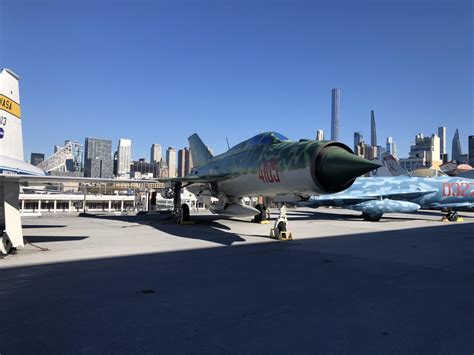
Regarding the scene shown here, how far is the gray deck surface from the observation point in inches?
135

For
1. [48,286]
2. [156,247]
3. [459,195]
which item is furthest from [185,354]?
[459,195]

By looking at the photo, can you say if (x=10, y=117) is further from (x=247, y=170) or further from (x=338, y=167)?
(x=338, y=167)

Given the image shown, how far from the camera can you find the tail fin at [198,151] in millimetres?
20625

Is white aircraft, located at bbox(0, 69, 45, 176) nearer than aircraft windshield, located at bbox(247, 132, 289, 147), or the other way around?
white aircraft, located at bbox(0, 69, 45, 176)

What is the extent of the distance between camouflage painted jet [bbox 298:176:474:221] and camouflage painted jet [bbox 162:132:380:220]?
747 centimetres

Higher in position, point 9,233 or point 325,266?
point 9,233

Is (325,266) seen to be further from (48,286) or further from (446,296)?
(48,286)

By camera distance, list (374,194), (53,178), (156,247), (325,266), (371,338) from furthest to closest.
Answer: (374,194), (156,247), (53,178), (325,266), (371,338)

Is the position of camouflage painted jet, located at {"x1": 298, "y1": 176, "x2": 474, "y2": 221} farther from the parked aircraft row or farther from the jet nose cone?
the jet nose cone

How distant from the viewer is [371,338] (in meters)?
3.55

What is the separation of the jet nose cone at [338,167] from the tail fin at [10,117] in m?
7.41

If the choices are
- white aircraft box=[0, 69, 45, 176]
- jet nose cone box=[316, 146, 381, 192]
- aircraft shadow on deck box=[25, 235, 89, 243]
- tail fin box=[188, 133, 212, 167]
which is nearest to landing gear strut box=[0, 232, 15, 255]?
white aircraft box=[0, 69, 45, 176]

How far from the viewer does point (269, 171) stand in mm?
10375

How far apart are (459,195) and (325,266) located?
2001 centimetres
